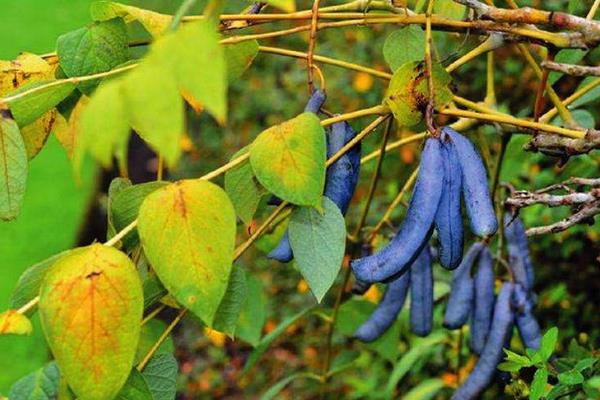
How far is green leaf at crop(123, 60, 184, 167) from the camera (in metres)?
0.76

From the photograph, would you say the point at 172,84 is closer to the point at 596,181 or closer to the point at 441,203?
the point at 441,203

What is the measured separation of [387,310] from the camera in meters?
1.68

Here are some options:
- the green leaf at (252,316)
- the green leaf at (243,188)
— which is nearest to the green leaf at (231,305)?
the green leaf at (243,188)

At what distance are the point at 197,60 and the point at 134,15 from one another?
0.48m

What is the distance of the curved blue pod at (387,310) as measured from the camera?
164 centimetres

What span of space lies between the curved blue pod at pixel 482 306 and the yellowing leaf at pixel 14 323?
Answer: 2.33ft

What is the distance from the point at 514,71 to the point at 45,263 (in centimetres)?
250

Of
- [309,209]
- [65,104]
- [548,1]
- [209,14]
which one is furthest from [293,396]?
[209,14]

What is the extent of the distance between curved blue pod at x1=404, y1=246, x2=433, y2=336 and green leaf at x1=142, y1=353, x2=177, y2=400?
1.41ft

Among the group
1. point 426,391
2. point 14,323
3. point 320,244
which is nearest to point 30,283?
point 14,323

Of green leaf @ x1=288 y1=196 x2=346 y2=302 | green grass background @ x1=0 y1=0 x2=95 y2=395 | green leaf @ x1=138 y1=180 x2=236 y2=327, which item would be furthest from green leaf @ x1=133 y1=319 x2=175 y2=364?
green grass background @ x1=0 y1=0 x2=95 y2=395

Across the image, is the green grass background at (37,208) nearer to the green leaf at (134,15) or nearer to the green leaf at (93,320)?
the green leaf at (134,15)

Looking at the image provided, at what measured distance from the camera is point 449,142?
1132mm

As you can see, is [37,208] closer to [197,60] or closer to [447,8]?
[447,8]
